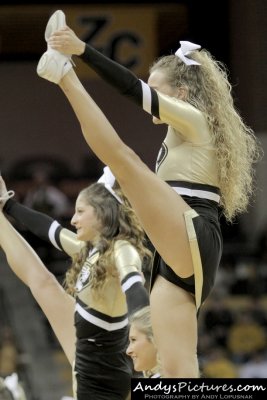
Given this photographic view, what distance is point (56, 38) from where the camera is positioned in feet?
8.37

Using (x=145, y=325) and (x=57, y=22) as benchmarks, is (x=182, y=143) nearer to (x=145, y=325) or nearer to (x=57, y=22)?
(x=57, y=22)

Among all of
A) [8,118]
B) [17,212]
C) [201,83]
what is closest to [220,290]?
[8,118]

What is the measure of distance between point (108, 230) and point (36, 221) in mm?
426

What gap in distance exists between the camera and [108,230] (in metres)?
3.37

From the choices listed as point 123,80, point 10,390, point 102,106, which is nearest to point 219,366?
point 10,390

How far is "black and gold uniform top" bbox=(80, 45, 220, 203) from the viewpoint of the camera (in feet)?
8.39

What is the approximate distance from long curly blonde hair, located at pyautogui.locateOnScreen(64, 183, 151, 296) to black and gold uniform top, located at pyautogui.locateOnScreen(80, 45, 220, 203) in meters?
0.61

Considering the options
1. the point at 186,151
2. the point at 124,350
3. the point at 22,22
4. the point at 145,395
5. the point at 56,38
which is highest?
the point at 56,38

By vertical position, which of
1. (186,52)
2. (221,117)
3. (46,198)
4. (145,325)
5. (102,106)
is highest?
(186,52)

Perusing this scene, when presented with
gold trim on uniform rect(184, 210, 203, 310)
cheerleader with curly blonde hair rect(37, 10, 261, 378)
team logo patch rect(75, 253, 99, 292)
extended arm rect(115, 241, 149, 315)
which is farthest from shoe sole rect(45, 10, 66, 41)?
team logo patch rect(75, 253, 99, 292)

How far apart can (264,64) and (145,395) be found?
7416 millimetres

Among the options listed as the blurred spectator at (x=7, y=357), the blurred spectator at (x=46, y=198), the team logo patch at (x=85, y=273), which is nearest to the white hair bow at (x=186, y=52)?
the team logo patch at (x=85, y=273)

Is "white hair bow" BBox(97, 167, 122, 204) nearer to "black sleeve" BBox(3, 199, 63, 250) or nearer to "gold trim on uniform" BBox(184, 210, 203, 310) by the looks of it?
"black sleeve" BBox(3, 199, 63, 250)

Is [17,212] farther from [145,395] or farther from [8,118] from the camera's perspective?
[8,118]
